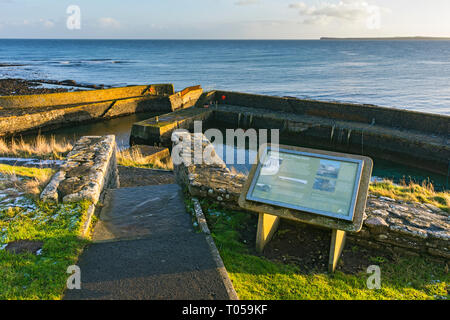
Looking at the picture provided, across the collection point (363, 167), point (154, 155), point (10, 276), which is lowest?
point (154, 155)

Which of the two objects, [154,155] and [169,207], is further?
[154,155]

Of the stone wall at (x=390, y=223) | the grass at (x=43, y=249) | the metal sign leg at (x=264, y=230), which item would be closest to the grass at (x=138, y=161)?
the stone wall at (x=390, y=223)

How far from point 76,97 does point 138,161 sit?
17.8 meters

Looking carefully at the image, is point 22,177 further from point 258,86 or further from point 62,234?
point 258,86

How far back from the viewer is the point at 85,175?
646 cm

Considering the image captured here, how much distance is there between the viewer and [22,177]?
7.40 metres

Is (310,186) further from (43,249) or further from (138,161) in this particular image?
(138,161)


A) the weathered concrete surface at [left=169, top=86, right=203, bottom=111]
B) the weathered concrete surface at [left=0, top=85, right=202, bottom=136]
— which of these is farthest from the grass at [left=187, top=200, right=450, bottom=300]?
the weathered concrete surface at [left=169, top=86, right=203, bottom=111]

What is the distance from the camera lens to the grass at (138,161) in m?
13.1

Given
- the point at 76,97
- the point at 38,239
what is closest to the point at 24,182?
the point at 38,239

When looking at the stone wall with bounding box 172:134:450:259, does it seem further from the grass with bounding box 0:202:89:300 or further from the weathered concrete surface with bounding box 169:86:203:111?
the weathered concrete surface with bounding box 169:86:203:111

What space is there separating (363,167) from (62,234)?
15.0 feet

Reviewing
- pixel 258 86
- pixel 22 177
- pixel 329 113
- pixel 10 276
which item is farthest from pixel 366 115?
pixel 258 86

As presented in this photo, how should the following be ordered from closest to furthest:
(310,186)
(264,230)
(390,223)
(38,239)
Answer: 1. (310,186)
2. (38,239)
3. (264,230)
4. (390,223)
